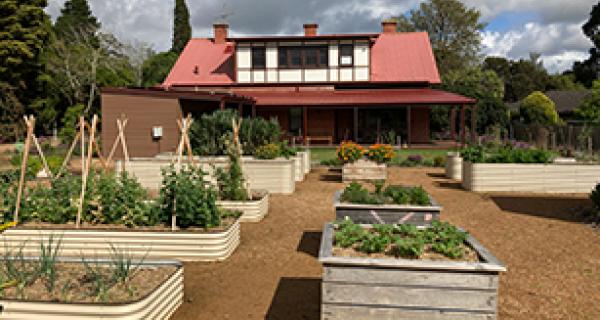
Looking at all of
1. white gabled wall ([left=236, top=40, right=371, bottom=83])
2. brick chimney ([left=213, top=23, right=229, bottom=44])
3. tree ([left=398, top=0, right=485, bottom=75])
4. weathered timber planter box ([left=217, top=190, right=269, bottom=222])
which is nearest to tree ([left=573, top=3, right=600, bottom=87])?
tree ([left=398, top=0, right=485, bottom=75])

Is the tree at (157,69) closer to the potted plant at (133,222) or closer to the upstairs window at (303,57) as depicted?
the upstairs window at (303,57)

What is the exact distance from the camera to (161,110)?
1627cm

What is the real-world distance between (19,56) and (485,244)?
29.6m

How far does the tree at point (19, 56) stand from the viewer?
27.8 meters

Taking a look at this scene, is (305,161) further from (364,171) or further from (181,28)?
(181,28)

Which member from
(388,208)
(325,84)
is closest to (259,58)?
(325,84)

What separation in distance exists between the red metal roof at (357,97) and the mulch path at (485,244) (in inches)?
565

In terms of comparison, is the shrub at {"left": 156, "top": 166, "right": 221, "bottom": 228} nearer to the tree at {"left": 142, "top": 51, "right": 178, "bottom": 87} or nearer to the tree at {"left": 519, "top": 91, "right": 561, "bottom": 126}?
the tree at {"left": 519, "top": 91, "right": 561, "bottom": 126}

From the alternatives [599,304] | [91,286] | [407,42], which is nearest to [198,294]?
[91,286]

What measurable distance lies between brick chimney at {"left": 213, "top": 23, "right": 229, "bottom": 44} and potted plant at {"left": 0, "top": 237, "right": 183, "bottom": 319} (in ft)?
95.9

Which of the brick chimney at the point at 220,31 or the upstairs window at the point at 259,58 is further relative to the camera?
the brick chimney at the point at 220,31

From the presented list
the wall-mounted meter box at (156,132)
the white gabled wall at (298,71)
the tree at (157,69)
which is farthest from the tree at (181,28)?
the wall-mounted meter box at (156,132)

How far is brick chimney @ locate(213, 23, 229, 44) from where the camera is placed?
3256 centimetres

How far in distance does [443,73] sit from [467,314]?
44.9m
